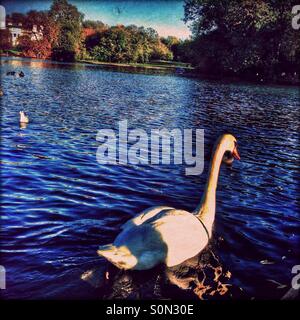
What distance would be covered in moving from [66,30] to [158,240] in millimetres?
96278

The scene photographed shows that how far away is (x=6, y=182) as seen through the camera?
11.1 m

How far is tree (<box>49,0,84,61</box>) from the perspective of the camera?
3607 inches

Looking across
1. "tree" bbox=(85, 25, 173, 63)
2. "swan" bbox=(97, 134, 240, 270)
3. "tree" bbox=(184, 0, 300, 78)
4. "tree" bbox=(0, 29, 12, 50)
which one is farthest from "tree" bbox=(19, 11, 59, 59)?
"swan" bbox=(97, 134, 240, 270)

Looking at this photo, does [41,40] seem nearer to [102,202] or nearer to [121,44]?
[121,44]

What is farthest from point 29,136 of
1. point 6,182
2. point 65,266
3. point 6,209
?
point 65,266

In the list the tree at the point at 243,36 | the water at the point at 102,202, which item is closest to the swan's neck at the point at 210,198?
the water at the point at 102,202

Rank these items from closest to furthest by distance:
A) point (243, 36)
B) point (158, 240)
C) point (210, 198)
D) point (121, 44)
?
point (158, 240) < point (210, 198) < point (243, 36) < point (121, 44)

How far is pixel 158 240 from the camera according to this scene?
21.0 ft

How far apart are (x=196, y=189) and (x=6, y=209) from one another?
5495mm

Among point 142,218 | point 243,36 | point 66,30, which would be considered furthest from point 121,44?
point 142,218

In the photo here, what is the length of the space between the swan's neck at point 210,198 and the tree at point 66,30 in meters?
88.5

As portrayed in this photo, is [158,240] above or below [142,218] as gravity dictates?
below

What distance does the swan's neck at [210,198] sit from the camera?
7.84 meters
